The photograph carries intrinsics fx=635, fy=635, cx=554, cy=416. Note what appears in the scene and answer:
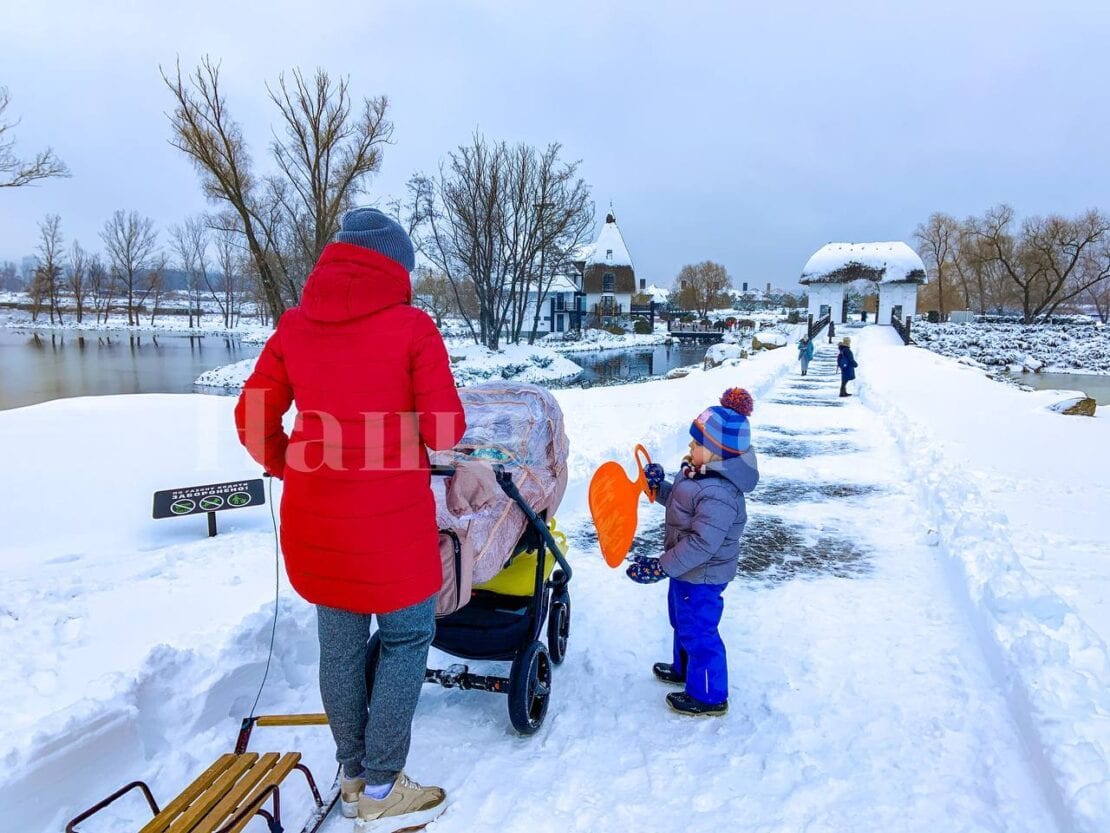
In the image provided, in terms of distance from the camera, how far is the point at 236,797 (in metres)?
2.12

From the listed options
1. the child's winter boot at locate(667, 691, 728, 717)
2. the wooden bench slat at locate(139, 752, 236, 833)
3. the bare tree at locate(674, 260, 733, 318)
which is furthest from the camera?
the bare tree at locate(674, 260, 733, 318)

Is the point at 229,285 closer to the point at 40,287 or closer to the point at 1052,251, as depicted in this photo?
the point at 40,287

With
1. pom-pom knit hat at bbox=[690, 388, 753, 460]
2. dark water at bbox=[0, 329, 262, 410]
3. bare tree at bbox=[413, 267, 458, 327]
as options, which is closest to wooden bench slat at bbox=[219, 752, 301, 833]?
pom-pom knit hat at bbox=[690, 388, 753, 460]

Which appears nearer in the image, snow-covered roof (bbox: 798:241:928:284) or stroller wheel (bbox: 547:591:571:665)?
stroller wheel (bbox: 547:591:571:665)

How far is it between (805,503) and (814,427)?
16.8 ft

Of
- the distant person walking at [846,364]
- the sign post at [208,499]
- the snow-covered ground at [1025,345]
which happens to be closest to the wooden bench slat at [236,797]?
the sign post at [208,499]

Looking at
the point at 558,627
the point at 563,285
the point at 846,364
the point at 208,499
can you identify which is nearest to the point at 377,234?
the point at 558,627

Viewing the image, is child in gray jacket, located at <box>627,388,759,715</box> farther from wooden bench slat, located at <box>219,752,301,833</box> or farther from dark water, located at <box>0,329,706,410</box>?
dark water, located at <box>0,329,706,410</box>

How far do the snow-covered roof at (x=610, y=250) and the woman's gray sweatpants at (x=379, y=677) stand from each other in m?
67.2

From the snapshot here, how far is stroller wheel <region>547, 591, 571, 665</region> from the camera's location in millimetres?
3434

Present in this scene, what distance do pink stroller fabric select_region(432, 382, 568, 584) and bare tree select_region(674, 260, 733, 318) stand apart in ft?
277

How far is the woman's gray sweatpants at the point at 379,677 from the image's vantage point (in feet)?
7.23

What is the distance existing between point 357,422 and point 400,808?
4.80 ft

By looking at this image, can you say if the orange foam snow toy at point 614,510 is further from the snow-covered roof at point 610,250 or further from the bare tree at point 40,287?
the bare tree at point 40,287
